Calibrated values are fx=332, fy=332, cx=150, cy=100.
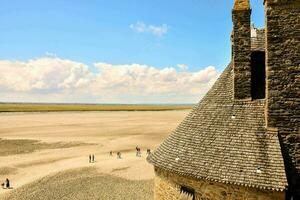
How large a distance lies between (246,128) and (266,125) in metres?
0.60

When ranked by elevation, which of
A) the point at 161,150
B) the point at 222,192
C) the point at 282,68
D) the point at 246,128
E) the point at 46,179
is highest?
the point at 282,68

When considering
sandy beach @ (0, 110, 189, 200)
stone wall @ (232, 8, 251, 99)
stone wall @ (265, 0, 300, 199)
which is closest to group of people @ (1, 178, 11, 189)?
sandy beach @ (0, 110, 189, 200)

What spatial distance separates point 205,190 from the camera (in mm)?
10031

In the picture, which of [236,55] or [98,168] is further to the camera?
[98,168]

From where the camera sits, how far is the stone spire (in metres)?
11.1

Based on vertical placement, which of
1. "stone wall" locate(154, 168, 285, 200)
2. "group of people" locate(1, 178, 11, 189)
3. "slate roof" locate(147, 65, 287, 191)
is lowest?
"group of people" locate(1, 178, 11, 189)

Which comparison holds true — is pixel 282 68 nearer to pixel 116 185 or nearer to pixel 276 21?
pixel 276 21

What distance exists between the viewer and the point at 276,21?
398 inches

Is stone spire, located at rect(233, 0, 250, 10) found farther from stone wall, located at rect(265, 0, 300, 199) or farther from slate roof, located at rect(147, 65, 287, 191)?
slate roof, located at rect(147, 65, 287, 191)

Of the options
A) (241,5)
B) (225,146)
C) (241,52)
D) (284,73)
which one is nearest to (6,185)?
(225,146)

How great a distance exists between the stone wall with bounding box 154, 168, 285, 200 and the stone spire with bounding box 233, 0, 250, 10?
19.1 feet

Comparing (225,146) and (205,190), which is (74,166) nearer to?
(205,190)

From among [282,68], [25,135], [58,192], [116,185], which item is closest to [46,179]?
[58,192]

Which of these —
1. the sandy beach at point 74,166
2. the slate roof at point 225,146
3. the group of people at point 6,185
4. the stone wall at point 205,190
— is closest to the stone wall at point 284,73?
the slate roof at point 225,146
